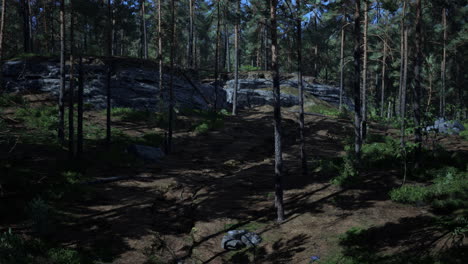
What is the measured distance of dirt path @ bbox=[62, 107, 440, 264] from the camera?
10406mm

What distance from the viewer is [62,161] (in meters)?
17.3

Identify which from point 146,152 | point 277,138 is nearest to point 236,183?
point 277,138

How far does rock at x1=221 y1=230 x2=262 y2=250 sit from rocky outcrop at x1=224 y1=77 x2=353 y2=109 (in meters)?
30.5

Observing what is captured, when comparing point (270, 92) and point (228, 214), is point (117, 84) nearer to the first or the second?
point (270, 92)

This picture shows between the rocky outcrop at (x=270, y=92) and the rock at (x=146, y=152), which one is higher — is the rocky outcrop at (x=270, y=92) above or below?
above

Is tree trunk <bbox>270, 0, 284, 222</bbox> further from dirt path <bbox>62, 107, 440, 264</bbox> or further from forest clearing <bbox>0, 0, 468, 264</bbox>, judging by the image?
dirt path <bbox>62, 107, 440, 264</bbox>

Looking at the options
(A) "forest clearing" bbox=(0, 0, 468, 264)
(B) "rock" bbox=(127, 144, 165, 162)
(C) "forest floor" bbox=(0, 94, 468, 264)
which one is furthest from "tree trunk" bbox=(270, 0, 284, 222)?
(B) "rock" bbox=(127, 144, 165, 162)

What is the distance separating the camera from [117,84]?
3275cm

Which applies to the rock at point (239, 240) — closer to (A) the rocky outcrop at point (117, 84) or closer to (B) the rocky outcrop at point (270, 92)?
(A) the rocky outcrop at point (117, 84)

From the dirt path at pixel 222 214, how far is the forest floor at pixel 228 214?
34mm

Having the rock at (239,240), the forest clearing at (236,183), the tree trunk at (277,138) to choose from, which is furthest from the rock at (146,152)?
the rock at (239,240)

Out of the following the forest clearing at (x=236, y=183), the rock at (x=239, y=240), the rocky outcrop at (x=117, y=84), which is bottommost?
the rock at (x=239, y=240)

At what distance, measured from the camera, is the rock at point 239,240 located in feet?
35.6

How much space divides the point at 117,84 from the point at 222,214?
23715mm
